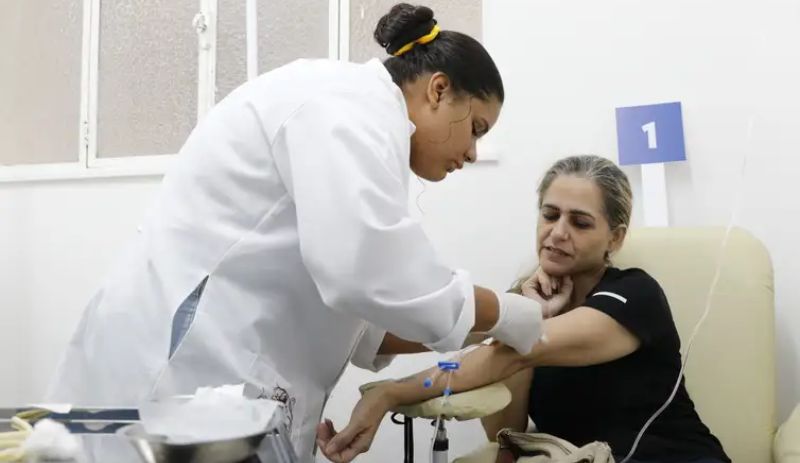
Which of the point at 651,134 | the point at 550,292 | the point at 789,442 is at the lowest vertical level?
the point at 789,442

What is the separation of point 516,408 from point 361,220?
883 millimetres

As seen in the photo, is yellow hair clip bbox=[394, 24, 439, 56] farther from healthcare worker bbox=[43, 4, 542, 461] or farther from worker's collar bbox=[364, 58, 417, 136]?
worker's collar bbox=[364, 58, 417, 136]

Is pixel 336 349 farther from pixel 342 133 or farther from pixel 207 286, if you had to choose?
pixel 342 133

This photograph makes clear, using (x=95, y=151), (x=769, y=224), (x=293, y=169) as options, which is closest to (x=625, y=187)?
(x=769, y=224)

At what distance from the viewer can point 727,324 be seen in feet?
5.20

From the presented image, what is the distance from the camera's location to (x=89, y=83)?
2.52 metres

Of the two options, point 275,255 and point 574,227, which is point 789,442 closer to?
point 574,227

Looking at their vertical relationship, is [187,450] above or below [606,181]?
below

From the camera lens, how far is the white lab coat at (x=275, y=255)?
3.01ft

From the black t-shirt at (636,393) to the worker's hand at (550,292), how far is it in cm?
14

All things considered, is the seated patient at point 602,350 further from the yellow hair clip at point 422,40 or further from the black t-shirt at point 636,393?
the yellow hair clip at point 422,40

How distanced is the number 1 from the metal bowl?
4.99 feet

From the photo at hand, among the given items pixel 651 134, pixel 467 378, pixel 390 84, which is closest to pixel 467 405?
pixel 467 378

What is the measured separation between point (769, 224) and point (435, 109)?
112 centimetres
